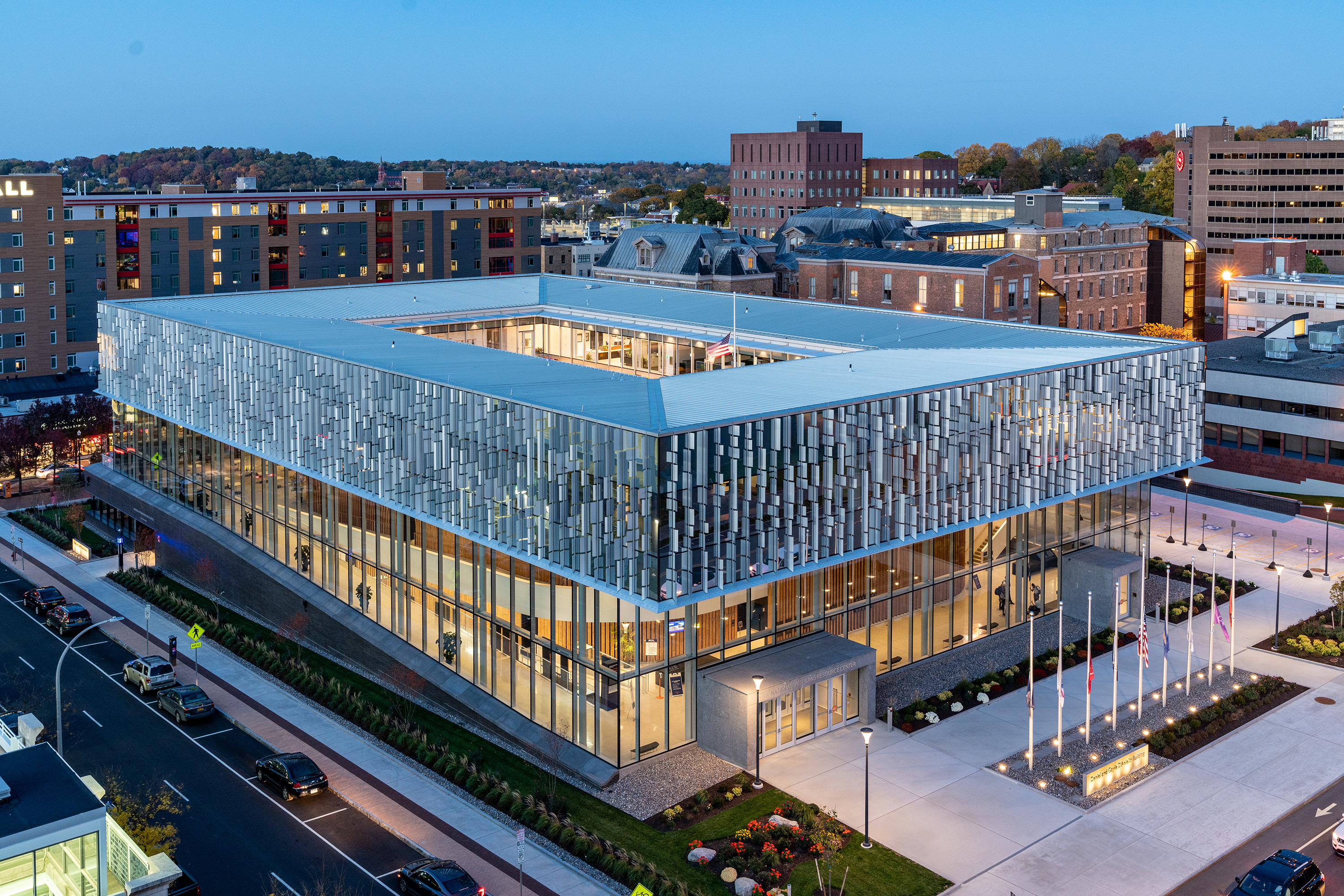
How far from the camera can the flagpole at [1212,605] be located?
5312cm

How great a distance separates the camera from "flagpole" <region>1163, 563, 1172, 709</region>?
51.0 m

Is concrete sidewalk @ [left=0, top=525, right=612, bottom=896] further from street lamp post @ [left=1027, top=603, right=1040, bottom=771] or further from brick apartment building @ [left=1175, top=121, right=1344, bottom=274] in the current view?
brick apartment building @ [left=1175, top=121, right=1344, bottom=274]

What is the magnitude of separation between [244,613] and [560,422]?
2895 cm

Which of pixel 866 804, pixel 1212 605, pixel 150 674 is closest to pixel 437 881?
pixel 866 804

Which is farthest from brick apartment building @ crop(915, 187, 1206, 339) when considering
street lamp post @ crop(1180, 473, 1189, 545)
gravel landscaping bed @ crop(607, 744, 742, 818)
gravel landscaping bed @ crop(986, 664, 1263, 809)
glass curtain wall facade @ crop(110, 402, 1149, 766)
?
gravel landscaping bed @ crop(607, 744, 742, 818)

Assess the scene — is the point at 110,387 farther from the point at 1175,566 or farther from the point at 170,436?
the point at 1175,566

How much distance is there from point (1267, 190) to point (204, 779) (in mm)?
176963

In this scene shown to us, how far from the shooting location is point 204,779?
46.9m

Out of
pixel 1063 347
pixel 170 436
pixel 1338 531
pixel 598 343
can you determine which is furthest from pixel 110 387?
pixel 1338 531

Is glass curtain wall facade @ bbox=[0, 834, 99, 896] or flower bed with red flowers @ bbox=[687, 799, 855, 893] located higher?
glass curtain wall facade @ bbox=[0, 834, 99, 896]

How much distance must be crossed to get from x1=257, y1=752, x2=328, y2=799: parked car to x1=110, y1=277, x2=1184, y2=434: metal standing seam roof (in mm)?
14272

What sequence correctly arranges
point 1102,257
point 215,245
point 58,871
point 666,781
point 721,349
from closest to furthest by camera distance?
point 58,871
point 666,781
point 721,349
point 1102,257
point 215,245

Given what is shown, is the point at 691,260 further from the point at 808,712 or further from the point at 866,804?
the point at 866,804

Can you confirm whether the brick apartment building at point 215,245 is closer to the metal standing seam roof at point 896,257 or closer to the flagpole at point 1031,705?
the metal standing seam roof at point 896,257
